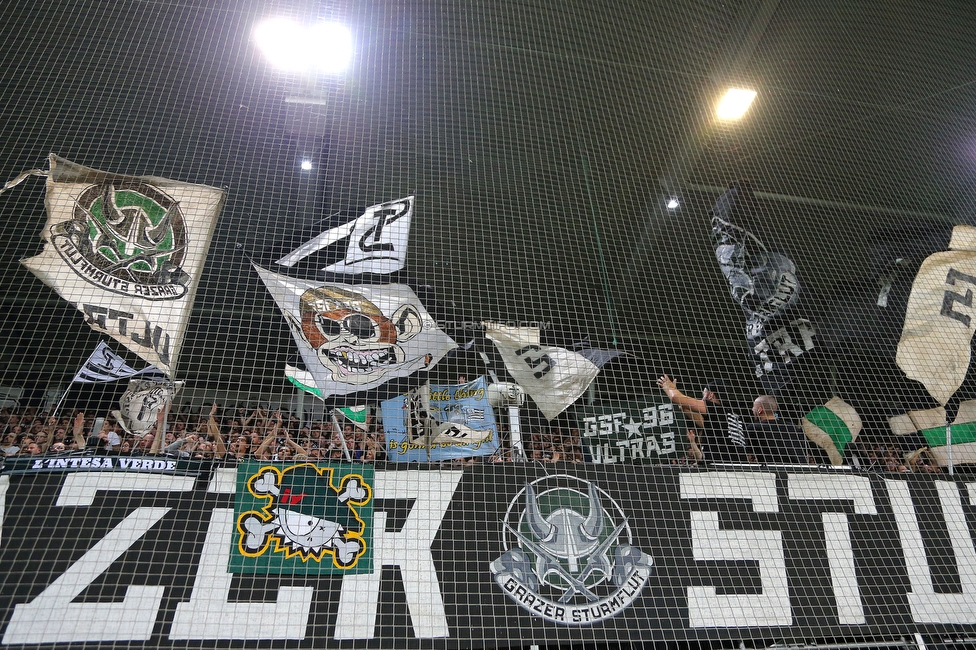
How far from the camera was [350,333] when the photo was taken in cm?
390

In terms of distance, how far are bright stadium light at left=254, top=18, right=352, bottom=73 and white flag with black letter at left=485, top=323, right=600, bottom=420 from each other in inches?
76.3

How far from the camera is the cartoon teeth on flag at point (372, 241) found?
4055 millimetres

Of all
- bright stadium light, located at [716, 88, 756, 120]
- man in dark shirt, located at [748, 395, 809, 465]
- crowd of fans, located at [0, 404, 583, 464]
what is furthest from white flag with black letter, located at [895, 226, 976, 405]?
crowd of fans, located at [0, 404, 583, 464]

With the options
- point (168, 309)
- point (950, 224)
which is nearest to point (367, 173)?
point (168, 309)

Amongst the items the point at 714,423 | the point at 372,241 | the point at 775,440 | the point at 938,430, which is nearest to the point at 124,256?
the point at 372,241

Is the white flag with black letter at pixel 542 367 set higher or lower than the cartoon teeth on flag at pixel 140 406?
higher

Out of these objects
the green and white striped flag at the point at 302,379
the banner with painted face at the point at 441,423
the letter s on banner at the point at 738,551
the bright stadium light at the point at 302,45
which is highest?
the bright stadium light at the point at 302,45

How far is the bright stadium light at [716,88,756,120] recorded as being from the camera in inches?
179

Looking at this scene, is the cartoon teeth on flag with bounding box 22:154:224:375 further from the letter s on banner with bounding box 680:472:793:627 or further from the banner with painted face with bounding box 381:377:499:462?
the letter s on banner with bounding box 680:472:793:627

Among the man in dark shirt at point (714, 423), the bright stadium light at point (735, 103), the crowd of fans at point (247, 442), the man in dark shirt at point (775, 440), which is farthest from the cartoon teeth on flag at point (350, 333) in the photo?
the bright stadium light at point (735, 103)

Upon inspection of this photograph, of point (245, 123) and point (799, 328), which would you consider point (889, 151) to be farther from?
point (245, 123)

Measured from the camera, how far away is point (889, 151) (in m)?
4.73

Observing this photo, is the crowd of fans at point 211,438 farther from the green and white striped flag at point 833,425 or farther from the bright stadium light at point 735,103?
the bright stadium light at point 735,103

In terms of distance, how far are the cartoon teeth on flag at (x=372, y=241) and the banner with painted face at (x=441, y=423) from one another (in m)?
0.87
